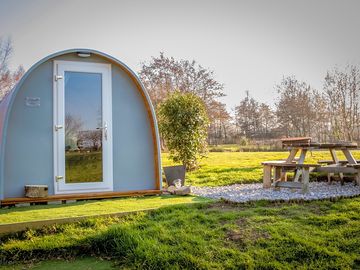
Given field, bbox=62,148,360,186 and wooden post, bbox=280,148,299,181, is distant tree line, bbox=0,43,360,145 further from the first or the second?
wooden post, bbox=280,148,299,181

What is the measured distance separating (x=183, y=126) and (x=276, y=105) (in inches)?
581

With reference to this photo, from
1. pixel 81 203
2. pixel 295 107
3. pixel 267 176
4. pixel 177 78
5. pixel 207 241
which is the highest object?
pixel 177 78

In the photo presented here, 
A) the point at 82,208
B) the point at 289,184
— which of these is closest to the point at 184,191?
the point at 289,184

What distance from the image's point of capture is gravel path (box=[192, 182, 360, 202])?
629 centimetres

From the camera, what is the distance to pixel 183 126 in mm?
10203

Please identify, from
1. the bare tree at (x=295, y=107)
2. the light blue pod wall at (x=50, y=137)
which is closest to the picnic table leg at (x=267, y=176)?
the light blue pod wall at (x=50, y=137)

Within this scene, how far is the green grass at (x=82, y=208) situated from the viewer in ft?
16.3

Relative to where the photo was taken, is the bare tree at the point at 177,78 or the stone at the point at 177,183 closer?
the stone at the point at 177,183

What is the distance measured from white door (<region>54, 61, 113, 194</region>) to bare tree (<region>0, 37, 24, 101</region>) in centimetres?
1470

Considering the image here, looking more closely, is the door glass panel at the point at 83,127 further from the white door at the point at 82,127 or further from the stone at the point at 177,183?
the stone at the point at 177,183

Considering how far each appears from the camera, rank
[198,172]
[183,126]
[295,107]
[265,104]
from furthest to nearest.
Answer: [265,104] → [295,107] → [198,172] → [183,126]

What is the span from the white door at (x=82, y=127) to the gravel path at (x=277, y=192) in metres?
2.15

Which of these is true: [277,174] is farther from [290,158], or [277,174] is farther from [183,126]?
[183,126]

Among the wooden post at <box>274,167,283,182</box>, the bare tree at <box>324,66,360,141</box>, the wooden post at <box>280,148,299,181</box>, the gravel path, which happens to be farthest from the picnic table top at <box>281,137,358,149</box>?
the bare tree at <box>324,66,360,141</box>
